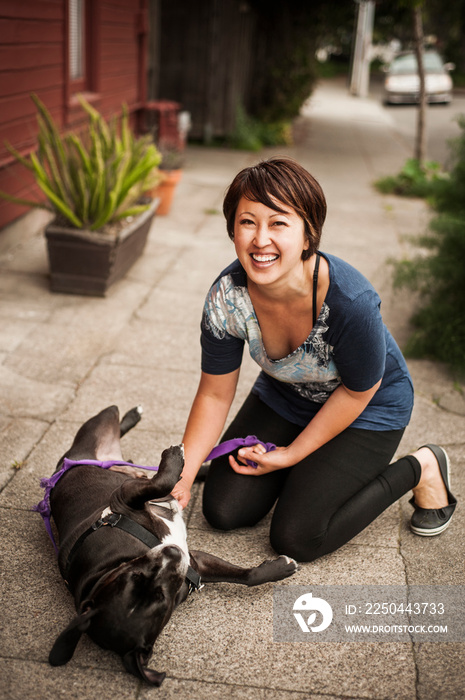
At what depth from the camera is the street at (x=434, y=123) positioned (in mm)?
12398

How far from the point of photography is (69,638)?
6.21 ft

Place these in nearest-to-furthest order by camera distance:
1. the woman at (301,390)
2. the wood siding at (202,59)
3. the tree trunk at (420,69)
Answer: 1. the woman at (301,390)
2. the tree trunk at (420,69)
3. the wood siding at (202,59)

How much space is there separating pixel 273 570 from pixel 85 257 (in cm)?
310

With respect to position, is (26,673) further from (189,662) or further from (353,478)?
(353,478)

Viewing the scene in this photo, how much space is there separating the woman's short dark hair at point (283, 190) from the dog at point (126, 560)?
0.92 metres

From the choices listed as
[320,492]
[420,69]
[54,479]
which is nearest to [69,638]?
[54,479]

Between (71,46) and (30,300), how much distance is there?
146 inches

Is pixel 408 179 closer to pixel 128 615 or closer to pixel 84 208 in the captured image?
pixel 84 208

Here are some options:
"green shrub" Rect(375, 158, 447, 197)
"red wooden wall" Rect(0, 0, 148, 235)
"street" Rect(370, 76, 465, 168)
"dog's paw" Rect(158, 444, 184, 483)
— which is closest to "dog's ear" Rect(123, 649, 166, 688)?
"dog's paw" Rect(158, 444, 184, 483)

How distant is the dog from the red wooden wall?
374cm

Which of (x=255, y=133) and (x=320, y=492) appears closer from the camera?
(x=320, y=492)

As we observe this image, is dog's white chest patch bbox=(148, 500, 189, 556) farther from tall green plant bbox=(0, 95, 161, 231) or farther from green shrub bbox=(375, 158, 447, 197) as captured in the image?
green shrub bbox=(375, 158, 447, 197)

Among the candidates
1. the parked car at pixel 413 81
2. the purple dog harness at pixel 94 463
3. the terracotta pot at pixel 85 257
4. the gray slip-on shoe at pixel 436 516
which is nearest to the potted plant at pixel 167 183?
the terracotta pot at pixel 85 257

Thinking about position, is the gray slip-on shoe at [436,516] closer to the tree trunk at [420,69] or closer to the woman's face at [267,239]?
the woman's face at [267,239]
